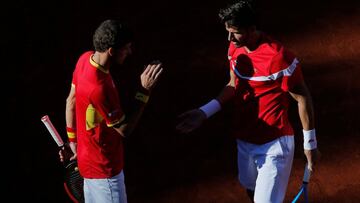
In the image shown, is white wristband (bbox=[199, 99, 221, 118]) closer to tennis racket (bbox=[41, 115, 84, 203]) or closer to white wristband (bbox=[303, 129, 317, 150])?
white wristband (bbox=[303, 129, 317, 150])

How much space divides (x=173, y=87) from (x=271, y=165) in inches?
93.9

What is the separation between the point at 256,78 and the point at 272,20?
339 cm

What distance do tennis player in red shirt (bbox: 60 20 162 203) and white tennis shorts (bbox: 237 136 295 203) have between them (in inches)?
34.6

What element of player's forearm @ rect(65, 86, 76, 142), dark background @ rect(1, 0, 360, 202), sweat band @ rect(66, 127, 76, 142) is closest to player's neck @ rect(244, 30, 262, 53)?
player's forearm @ rect(65, 86, 76, 142)

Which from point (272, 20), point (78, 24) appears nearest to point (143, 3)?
point (78, 24)

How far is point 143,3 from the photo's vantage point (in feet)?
23.9

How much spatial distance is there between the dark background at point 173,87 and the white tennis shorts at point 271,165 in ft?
3.35

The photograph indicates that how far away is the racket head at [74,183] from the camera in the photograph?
437 centimetres

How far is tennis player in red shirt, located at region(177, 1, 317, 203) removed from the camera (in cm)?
377

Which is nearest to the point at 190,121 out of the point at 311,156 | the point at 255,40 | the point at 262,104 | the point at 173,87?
the point at 262,104

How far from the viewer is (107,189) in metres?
3.91

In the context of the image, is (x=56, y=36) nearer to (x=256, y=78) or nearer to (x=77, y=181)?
(x=77, y=181)

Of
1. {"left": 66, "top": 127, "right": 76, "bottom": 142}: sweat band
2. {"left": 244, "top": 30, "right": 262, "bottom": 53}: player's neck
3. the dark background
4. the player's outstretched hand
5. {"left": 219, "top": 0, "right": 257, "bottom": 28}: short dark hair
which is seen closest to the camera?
{"left": 219, "top": 0, "right": 257, "bottom": 28}: short dark hair

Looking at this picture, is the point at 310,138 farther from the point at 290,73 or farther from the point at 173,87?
the point at 173,87
